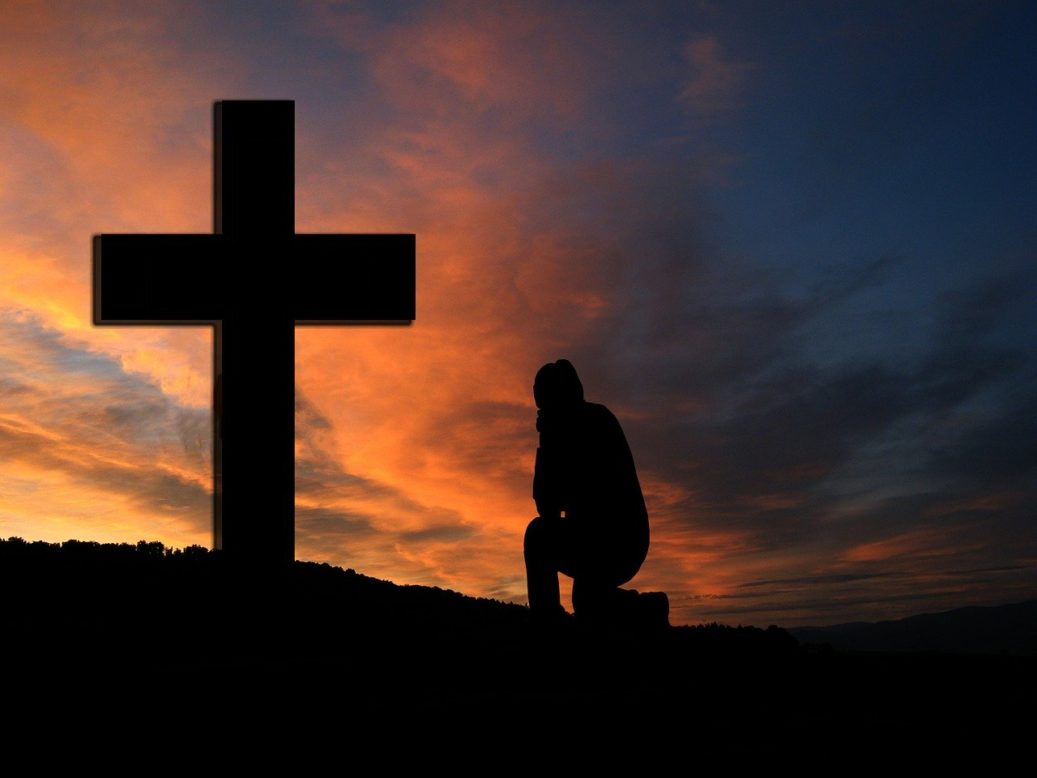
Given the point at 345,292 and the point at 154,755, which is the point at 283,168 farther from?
the point at 154,755

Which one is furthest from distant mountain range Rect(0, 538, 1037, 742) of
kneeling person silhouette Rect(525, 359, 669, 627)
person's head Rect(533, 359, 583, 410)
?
person's head Rect(533, 359, 583, 410)

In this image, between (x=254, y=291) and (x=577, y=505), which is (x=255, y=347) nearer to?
(x=254, y=291)

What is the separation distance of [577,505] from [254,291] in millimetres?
4215

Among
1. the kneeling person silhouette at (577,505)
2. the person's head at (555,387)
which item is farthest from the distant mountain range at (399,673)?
the person's head at (555,387)

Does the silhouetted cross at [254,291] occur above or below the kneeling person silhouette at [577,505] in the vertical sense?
above

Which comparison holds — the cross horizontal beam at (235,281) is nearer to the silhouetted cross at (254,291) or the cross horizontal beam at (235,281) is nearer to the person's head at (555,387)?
the silhouetted cross at (254,291)

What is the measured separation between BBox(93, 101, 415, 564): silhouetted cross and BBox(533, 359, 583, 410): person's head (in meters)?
2.17

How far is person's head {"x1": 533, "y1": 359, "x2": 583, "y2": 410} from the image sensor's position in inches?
402

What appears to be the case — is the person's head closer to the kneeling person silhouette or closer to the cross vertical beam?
the kneeling person silhouette

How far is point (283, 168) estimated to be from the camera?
38.7ft

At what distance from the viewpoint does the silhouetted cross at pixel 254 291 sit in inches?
442

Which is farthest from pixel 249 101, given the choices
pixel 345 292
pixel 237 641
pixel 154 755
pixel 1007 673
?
pixel 1007 673

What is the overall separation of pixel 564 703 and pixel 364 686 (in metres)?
1.54

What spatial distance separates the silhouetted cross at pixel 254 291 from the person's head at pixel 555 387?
2.17m
